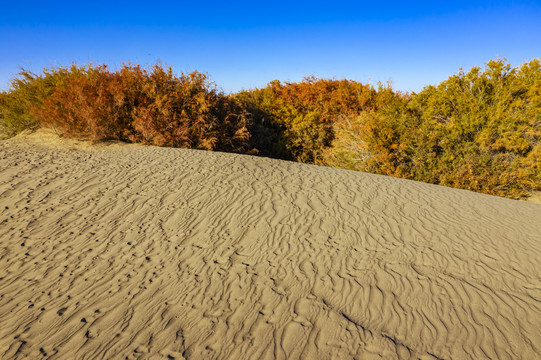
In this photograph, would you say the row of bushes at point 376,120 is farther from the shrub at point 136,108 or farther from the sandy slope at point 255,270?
the sandy slope at point 255,270

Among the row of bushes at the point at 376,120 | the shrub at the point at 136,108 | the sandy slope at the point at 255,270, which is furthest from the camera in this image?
the shrub at the point at 136,108

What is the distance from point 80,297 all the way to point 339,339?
10.3 feet

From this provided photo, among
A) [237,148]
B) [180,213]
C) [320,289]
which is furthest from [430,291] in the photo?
[237,148]

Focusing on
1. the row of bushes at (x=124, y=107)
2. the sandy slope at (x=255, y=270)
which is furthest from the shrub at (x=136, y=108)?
the sandy slope at (x=255, y=270)

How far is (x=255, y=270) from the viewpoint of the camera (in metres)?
4.02

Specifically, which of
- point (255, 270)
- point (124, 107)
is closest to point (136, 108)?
point (124, 107)

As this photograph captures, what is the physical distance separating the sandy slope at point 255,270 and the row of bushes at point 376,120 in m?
3.15

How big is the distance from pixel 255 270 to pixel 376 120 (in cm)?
961

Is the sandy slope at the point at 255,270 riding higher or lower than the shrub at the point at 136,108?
lower

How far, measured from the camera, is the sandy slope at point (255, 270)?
2.93m

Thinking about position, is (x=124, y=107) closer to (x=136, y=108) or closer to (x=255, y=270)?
(x=136, y=108)

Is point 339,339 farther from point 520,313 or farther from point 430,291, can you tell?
point 520,313

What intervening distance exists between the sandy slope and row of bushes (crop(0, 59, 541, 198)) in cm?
315

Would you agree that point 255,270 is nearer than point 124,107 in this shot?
Yes
